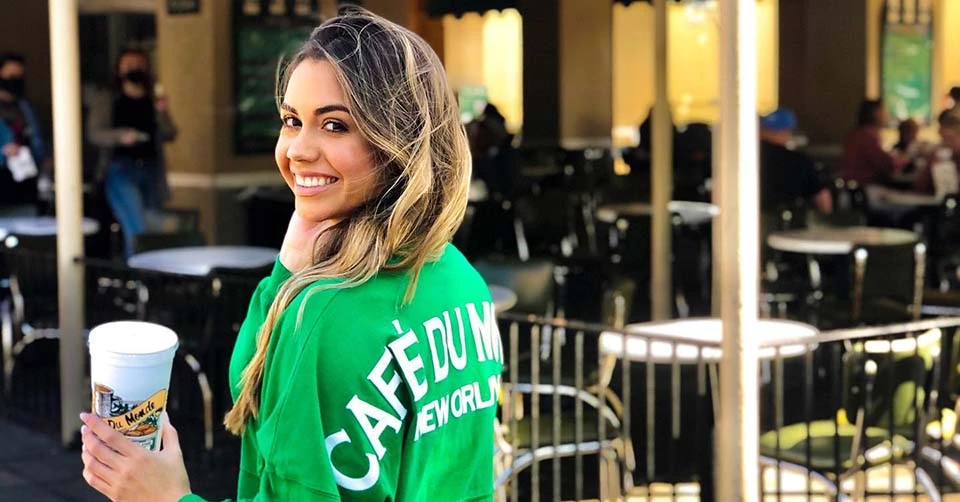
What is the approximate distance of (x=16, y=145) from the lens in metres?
9.89

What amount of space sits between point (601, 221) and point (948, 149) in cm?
240

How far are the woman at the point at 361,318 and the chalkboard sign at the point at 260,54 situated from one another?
30.7 feet

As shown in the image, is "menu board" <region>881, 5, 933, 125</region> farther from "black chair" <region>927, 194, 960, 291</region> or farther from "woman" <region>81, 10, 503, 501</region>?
"woman" <region>81, 10, 503, 501</region>

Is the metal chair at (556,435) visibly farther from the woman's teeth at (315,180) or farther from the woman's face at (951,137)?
the woman's face at (951,137)

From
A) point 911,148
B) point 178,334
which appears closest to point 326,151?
point 178,334

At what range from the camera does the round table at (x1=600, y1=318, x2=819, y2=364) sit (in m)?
4.32

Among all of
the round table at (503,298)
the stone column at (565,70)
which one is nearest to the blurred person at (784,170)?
the round table at (503,298)

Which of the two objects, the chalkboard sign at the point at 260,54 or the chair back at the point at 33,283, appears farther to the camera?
the chalkboard sign at the point at 260,54

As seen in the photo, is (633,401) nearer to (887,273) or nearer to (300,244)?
(887,273)

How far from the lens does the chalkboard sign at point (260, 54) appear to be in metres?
11.1

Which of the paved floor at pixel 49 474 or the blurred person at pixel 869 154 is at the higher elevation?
the blurred person at pixel 869 154

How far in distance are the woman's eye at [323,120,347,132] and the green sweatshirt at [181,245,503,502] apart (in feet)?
0.61

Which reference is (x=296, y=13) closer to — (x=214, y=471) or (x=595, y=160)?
(x=595, y=160)

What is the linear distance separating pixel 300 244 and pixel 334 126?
161 millimetres
